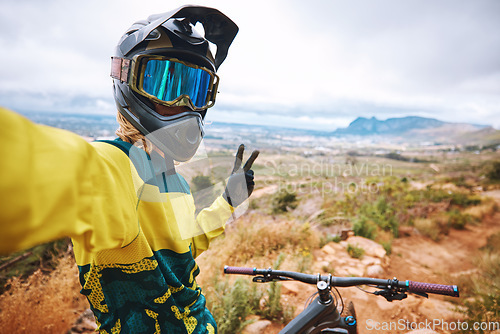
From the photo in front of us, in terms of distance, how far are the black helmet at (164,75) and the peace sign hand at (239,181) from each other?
41 centimetres

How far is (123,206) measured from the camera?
0.78 meters

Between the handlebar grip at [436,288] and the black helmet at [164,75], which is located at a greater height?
the black helmet at [164,75]

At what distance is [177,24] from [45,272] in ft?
17.1

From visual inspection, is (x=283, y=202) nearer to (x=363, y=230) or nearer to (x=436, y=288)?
(x=363, y=230)

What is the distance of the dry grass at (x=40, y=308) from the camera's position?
101 inches

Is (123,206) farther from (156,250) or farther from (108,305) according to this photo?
(108,305)

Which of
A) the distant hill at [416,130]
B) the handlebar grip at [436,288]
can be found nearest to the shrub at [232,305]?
the handlebar grip at [436,288]

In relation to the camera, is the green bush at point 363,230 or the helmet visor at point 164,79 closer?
the helmet visor at point 164,79

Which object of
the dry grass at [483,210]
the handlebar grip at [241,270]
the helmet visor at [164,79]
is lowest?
the dry grass at [483,210]

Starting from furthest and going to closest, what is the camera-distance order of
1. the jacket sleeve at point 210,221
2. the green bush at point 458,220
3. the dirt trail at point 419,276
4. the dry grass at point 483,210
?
the dry grass at point 483,210, the green bush at point 458,220, the dirt trail at point 419,276, the jacket sleeve at point 210,221

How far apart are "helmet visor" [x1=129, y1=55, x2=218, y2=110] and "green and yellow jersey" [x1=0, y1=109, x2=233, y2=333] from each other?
45 cm

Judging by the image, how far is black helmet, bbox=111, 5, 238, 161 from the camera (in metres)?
1.38

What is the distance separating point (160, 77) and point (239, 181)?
89 cm

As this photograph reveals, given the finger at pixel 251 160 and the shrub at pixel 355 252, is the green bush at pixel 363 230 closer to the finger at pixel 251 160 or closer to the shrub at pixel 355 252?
the shrub at pixel 355 252
